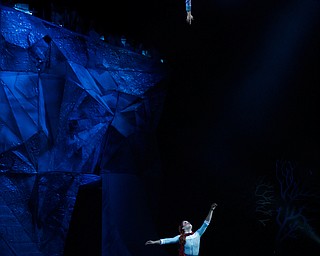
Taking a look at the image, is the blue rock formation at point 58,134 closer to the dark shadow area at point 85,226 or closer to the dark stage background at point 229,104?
the dark shadow area at point 85,226

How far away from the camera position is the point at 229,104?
6.99 m

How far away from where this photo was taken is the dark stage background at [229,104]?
6363 mm

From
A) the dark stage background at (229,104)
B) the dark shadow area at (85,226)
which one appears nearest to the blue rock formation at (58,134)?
the dark shadow area at (85,226)

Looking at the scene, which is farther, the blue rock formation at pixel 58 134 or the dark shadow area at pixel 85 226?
the dark shadow area at pixel 85 226

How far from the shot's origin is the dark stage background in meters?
6.36

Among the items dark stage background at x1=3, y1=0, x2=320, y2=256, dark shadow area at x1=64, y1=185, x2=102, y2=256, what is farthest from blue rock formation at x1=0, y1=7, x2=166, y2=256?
dark stage background at x1=3, y1=0, x2=320, y2=256

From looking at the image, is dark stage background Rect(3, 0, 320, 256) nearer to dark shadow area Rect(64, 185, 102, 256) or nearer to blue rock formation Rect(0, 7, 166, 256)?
blue rock formation Rect(0, 7, 166, 256)

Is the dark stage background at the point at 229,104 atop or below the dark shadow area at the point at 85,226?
atop

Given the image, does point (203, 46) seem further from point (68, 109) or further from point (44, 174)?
point (44, 174)

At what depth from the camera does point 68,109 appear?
5.68m

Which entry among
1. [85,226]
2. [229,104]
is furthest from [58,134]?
[229,104]

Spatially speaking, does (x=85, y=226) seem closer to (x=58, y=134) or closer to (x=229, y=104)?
(x=58, y=134)

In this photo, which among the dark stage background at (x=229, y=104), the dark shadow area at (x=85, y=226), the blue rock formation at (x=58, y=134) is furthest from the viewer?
the dark stage background at (x=229, y=104)

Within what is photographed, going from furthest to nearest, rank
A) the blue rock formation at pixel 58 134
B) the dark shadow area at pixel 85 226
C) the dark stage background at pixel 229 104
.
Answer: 1. the dark stage background at pixel 229 104
2. the dark shadow area at pixel 85 226
3. the blue rock formation at pixel 58 134
